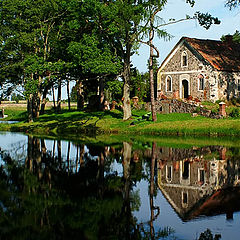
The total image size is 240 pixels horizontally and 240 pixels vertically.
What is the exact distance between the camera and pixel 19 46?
44219mm

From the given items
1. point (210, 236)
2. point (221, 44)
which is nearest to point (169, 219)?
point (210, 236)

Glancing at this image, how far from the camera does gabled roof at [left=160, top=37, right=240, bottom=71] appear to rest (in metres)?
44.2

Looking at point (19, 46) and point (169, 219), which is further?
point (19, 46)

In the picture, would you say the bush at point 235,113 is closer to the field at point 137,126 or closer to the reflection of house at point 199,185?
the field at point 137,126

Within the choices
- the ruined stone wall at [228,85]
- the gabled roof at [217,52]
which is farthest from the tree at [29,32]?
the ruined stone wall at [228,85]

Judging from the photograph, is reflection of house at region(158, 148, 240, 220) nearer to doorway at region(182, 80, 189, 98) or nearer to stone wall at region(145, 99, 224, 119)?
stone wall at region(145, 99, 224, 119)

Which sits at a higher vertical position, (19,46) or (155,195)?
(19,46)

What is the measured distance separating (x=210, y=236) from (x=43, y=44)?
40100 millimetres

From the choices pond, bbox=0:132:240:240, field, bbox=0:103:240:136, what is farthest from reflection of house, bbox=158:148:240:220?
field, bbox=0:103:240:136

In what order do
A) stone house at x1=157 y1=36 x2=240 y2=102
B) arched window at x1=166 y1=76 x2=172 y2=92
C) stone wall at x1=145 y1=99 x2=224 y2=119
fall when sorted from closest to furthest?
stone wall at x1=145 y1=99 x2=224 y2=119 < stone house at x1=157 y1=36 x2=240 y2=102 < arched window at x1=166 y1=76 x2=172 y2=92

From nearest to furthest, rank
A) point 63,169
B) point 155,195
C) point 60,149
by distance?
point 155,195 → point 63,169 → point 60,149

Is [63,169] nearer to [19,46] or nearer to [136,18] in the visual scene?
[136,18]

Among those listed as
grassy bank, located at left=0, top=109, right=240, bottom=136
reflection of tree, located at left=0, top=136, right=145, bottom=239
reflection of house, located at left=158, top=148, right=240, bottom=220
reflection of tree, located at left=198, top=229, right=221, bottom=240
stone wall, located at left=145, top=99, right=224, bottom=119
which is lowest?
reflection of tree, located at left=198, top=229, right=221, bottom=240

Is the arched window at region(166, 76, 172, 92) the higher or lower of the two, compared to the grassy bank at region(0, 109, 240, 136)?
higher
